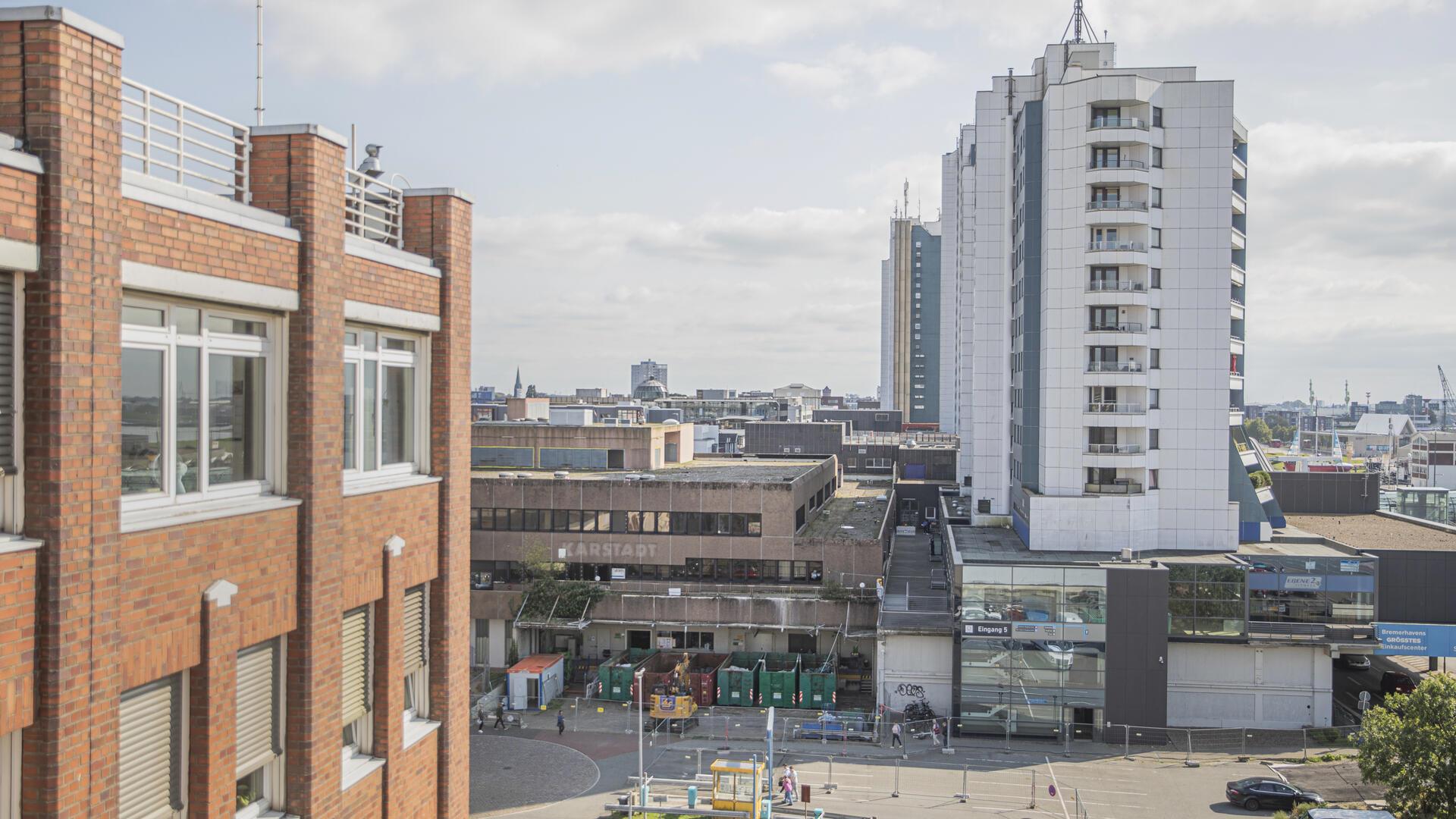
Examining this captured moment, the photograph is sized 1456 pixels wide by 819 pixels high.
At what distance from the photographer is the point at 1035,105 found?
2512 inches

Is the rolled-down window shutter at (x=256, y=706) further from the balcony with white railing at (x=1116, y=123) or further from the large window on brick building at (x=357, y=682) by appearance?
the balcony with white railing at (x=1116, y=123)

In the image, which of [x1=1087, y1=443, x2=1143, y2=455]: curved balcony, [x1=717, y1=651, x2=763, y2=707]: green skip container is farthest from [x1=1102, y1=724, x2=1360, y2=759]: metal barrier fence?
[x1=717, y1=651, x2=763, y2=707]: green skip container

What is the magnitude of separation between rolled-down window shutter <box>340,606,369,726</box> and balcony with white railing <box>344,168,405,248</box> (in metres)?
5.07

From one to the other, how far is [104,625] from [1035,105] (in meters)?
63.1

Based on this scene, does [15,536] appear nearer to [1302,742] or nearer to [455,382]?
[455,382]

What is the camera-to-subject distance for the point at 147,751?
995 centimetres

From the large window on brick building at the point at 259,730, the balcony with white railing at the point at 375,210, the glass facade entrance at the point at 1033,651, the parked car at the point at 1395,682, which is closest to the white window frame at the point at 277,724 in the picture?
the large window on brick building at the point at 259,730

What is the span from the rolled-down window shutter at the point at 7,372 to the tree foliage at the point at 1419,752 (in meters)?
35.7

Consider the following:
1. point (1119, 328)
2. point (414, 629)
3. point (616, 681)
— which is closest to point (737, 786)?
point (616, 681)

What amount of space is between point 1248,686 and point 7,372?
5339 cm

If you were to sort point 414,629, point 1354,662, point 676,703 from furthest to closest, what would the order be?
1. point 1354,662
2. point 676,703
3. point 414,629

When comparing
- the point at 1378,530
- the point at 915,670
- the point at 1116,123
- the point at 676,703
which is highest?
the point at 1116,123

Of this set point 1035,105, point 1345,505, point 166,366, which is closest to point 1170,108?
point 1035,105

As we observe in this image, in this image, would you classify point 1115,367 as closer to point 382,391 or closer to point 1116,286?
point 1116,286
